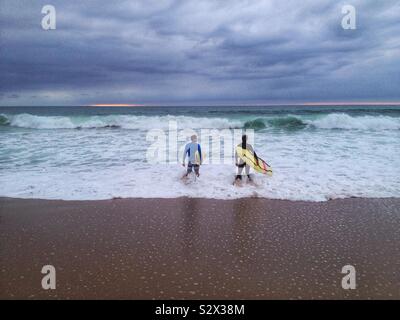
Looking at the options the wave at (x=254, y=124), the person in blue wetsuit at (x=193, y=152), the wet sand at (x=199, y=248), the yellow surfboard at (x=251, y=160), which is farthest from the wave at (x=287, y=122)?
the wet sand at (x=199, y=248)

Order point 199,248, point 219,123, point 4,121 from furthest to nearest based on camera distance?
1. point 4,121
2. point 219,123
3. point 199,248

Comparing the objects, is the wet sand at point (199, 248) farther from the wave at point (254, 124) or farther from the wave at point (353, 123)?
the wave at point (254, 124)

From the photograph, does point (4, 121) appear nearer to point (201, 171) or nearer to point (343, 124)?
point (201, 171)

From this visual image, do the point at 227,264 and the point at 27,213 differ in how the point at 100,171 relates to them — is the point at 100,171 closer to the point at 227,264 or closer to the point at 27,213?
the point at 27,213

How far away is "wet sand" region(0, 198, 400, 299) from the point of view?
377 cm

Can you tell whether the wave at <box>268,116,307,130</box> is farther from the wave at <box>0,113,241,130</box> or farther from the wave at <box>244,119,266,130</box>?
the wave at <box>0,113,241,130</box>

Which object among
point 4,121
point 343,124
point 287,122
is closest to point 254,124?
point 287,122

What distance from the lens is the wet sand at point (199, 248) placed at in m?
3.77

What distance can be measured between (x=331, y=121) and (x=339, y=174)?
18.0m

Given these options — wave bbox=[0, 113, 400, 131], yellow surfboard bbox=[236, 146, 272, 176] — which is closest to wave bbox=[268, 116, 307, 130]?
wave bbox=[0, 113, 400, 131]

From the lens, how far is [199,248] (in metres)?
4.79

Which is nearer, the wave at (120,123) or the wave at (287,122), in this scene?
the wave at (287,122)
